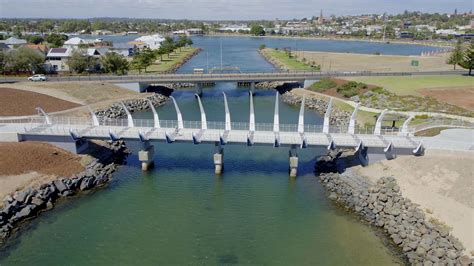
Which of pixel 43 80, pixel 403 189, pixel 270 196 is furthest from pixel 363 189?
pixel 43 80

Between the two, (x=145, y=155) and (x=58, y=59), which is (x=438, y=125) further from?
(x=58, y=59)

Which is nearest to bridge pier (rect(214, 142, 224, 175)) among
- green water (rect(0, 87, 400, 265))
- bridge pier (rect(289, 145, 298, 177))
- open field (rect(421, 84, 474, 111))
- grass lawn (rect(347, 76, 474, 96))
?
green water (rect(0, 87, 400, 265))

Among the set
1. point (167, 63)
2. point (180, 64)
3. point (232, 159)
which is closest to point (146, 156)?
point (232, 159)

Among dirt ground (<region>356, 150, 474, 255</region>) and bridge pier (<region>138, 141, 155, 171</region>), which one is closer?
dirt ground (<region>356, 150, 474, 255</region>)

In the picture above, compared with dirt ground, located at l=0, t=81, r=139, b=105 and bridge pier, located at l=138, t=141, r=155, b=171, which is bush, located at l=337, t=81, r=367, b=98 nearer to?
dirt ground, located at l=0, t=81, r=139, b=105

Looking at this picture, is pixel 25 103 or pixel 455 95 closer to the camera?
pixel 25 103

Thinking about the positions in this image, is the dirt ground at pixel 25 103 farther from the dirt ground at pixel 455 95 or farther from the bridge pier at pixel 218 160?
the dirt ground at pixel 455 95

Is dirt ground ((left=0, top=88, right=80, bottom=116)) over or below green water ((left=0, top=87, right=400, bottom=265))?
over
